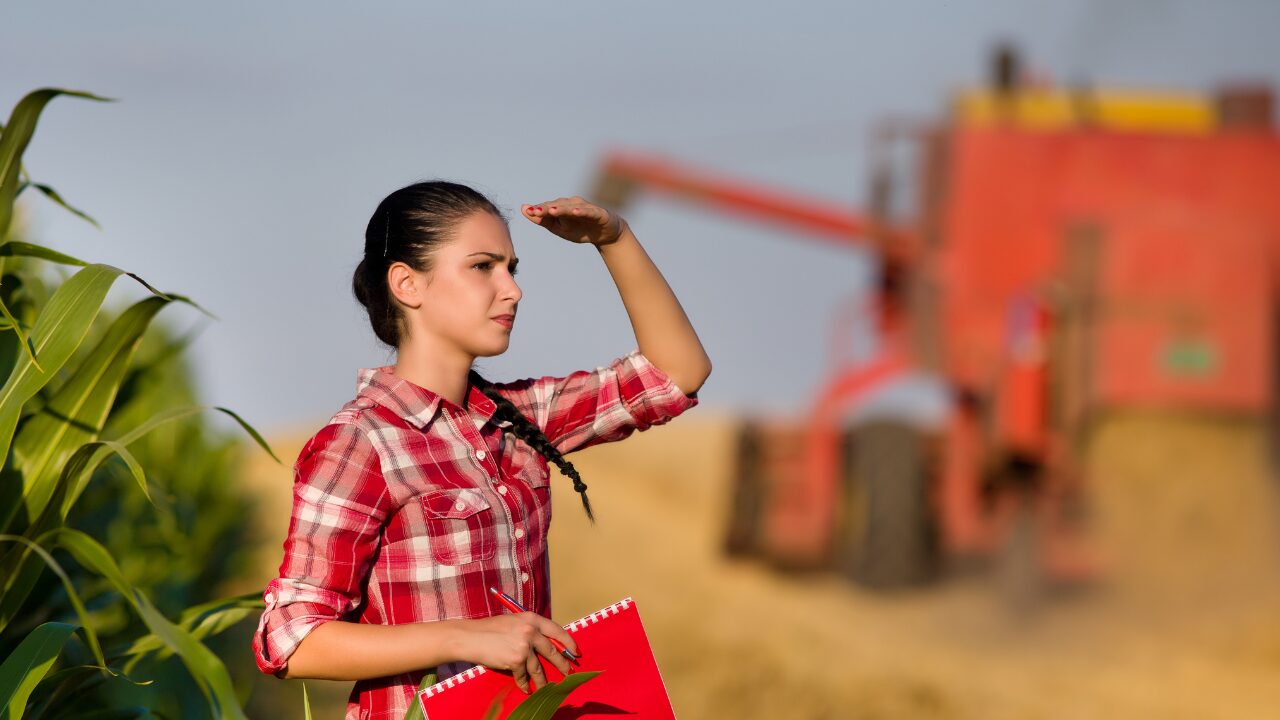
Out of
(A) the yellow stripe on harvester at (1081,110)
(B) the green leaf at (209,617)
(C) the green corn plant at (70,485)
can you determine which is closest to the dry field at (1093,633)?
(A) the yellow stripe on harvester at (1081,110)

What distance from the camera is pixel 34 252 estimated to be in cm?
206

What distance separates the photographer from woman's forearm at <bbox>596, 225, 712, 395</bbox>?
1858 mm

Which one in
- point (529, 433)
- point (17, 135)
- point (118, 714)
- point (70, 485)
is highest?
point (17, 135)

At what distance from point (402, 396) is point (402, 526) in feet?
0.49

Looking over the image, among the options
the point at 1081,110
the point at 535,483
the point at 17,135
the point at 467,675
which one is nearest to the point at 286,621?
the point at 467,675

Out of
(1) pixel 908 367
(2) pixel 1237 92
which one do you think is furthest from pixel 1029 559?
(2) pixel 1237 92

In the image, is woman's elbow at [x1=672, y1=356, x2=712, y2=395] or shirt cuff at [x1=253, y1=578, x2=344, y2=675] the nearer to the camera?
shirt cuff at [x1=253, y1=578, x2=344, y2=675]

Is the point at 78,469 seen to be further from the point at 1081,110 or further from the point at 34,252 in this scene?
the point at 1081,110

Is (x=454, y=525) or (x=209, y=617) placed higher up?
(x=454, y=525)

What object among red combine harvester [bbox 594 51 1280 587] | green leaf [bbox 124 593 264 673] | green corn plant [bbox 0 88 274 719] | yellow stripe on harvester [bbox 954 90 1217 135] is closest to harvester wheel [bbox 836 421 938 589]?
red combine harvester [bbox 594 51 1280 587]

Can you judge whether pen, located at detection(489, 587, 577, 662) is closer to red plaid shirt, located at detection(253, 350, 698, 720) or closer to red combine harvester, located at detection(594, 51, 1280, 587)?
red plaid shirt, located at detection(253, 350, 698, 720)

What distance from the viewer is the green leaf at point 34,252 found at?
6.73ft

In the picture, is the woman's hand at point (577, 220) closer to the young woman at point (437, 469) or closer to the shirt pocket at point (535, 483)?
the young woman at point (437, 469)

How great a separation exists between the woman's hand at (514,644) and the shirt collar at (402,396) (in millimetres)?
254
